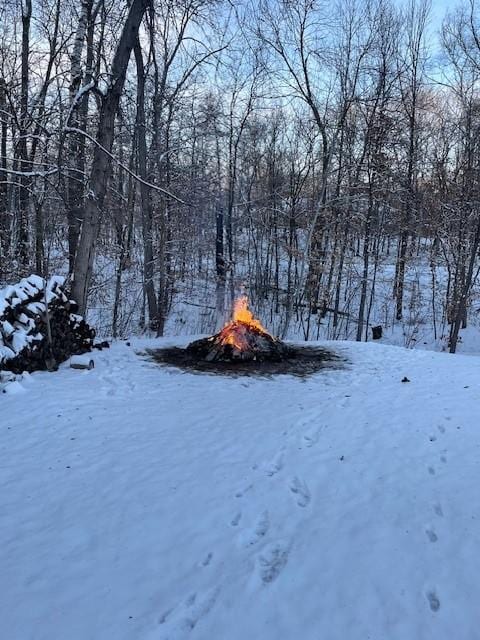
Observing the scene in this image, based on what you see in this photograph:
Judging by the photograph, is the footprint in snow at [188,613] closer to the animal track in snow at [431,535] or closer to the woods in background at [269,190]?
the animal track in snow at [431,535]

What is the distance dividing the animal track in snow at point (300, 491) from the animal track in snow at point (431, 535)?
853 millimetres

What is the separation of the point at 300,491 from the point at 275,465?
45 cm

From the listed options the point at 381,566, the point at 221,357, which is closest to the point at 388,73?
the point at 221,357

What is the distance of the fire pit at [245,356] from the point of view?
7300mm

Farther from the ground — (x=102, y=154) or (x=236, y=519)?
(x=102, y=154)

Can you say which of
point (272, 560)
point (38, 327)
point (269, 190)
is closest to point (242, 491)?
point (272, 560)

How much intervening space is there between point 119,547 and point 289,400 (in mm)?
3294

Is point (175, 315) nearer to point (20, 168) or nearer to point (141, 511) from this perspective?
point (20, 168)

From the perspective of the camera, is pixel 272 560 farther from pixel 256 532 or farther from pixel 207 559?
pixel 207 559

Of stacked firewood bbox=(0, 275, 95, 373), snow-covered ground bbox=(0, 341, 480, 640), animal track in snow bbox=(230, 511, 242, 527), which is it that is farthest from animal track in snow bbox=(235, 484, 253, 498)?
stacked firewood bbox=(0, 275, 95, 373)

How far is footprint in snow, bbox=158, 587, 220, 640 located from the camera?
2.14 meters

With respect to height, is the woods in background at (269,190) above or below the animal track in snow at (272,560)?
above

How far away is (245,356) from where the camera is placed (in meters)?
7.91

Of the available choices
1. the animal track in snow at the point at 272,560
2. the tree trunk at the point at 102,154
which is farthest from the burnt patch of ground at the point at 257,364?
the animal track in snow at the point at 272,560
